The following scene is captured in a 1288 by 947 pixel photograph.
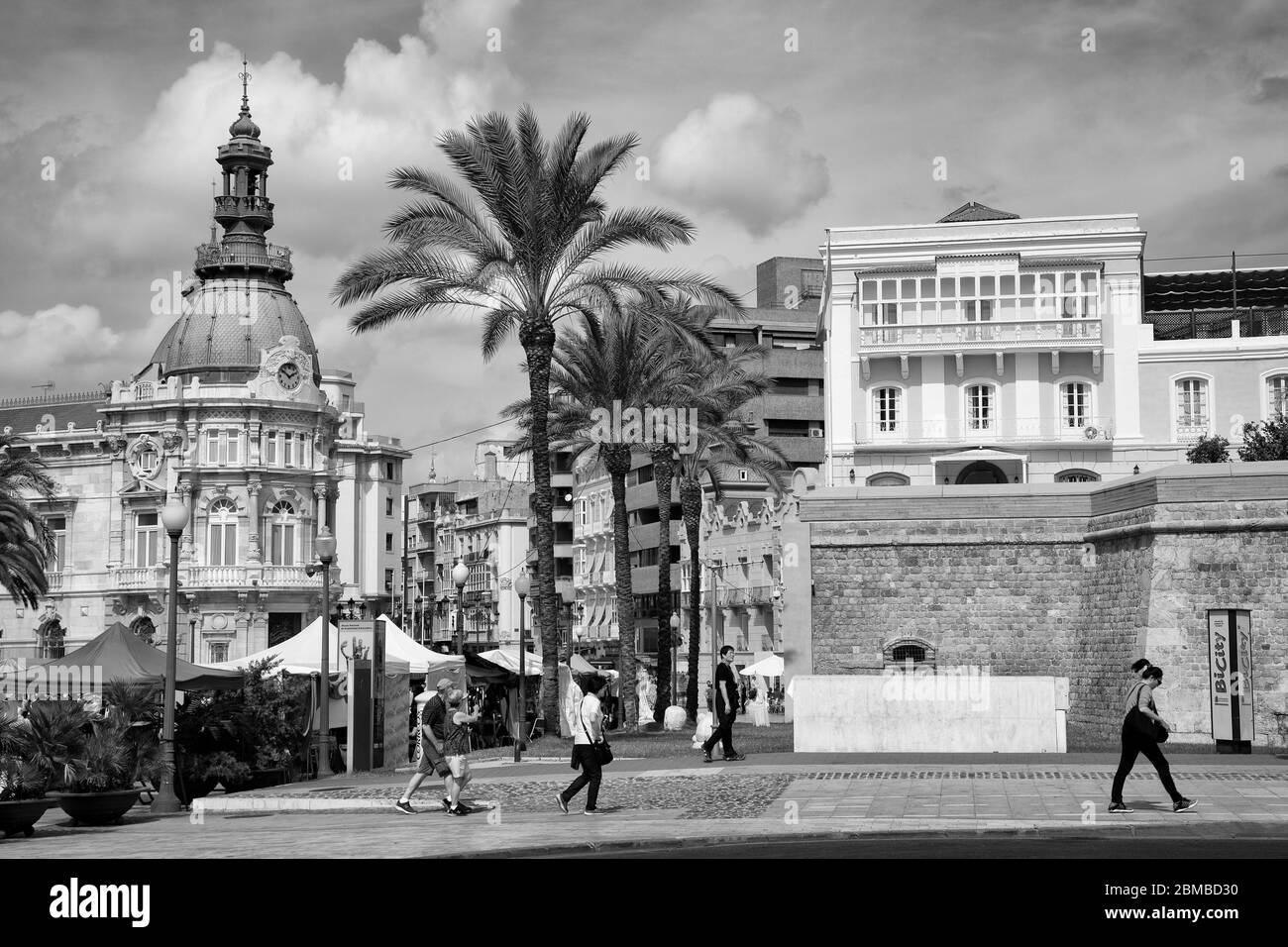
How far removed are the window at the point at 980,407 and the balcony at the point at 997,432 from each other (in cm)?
4

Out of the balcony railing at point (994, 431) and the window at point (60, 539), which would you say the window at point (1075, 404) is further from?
the window at point (60, 539)

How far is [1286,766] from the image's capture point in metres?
21.7

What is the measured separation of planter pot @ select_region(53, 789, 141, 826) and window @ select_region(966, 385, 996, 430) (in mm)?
43976

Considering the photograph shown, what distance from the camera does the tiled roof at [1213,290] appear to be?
66.6 metres

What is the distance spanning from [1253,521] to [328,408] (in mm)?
61383

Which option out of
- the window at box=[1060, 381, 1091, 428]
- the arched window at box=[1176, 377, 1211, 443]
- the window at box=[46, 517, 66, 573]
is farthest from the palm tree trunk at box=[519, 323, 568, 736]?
the window at box=[46, 517, 66, 573]

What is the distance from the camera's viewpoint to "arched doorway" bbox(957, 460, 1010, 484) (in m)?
57.6

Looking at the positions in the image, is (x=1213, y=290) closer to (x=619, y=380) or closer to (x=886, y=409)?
(x=886, y=409)

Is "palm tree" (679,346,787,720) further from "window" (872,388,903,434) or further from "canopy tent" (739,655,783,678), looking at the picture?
"window" (872,388,903,434)

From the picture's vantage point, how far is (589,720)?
1734 cm

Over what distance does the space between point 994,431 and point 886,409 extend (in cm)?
419

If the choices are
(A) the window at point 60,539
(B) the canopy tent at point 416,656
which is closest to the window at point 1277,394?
(B) the canopy tent at point 416,656
